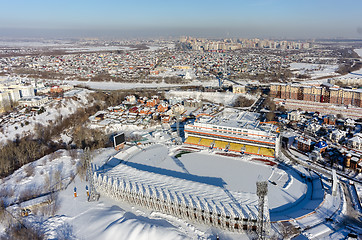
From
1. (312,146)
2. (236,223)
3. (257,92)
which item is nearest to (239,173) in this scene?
(236,223)

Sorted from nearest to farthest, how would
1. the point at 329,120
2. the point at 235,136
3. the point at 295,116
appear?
the point at 235,136, the point at 329,120, the point at 295,116

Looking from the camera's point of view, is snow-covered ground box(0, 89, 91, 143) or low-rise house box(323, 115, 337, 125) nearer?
snow-covered ground box(0, 89, 91, 143)

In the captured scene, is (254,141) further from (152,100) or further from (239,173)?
(152,100)

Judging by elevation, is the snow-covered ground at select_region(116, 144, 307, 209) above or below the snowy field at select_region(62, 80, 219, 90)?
below

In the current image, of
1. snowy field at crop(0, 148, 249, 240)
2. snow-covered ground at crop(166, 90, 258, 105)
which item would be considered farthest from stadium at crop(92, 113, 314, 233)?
snow-covered ground at crop(166, 90, 258, 105)

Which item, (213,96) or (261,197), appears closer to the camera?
(261,197)

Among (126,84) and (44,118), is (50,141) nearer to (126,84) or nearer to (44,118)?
(44,118)

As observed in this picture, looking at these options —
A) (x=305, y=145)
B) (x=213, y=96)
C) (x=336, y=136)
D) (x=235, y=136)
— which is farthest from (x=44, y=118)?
(x=336, y=136)

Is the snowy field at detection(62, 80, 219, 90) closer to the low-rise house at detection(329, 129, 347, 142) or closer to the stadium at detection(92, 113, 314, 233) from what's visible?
the stadium at detection(92, 113, 314, 233)

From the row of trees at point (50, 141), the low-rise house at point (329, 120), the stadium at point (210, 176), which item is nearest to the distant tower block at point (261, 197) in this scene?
the stadium at point (210, 176)
